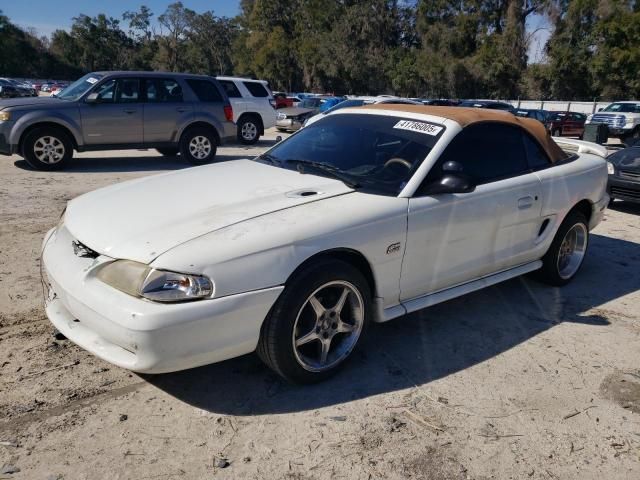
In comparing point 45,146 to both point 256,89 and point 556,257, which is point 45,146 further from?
point 556,257

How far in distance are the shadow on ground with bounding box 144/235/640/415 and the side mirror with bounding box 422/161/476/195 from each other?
1057 mm

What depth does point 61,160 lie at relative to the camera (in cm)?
957

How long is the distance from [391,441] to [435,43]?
5573 cm

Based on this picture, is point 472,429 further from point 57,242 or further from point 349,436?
point 57,242

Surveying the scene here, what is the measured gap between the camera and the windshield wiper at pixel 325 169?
3.48 meters

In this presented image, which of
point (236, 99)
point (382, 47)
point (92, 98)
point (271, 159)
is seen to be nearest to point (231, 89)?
point (236, 99)

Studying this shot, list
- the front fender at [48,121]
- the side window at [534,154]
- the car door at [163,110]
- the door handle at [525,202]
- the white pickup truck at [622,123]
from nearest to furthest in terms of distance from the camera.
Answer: the door handle at [525,202]
the side window at [534,154]
the front fender at [48,121]
the car door at [163,110]
the white pickup truck at [622,123]

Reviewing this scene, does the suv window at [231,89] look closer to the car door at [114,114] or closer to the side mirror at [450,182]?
the car door at [114,114]

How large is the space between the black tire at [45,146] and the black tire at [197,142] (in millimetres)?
2101

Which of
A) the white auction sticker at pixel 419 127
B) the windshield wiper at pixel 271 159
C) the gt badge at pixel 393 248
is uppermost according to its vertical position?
the white auction sticker at pixel 419 127

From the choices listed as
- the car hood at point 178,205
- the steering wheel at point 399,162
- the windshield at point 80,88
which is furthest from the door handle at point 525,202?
the windshield at point 80,88

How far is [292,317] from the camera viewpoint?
9.37 feet

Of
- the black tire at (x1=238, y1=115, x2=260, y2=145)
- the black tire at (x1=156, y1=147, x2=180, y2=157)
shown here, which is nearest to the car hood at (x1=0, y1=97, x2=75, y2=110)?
the black tire at (x1=156, y1=147, x2=180, y2=157)

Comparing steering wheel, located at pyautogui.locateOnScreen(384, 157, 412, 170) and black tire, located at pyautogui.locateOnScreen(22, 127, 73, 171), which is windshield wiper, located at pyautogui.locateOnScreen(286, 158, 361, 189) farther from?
black tire, located at pyautogui.locateOnScreen(22, 127, 73, 171)
